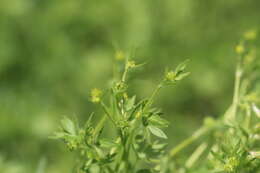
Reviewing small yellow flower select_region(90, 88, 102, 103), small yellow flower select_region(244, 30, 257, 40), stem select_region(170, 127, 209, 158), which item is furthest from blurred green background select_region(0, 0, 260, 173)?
small yellow flower select_region(90, 88, 102, 103)

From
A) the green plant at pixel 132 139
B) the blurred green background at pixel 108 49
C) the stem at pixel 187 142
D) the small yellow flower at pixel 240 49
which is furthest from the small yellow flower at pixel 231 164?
the blurred green background at pixel 108 49

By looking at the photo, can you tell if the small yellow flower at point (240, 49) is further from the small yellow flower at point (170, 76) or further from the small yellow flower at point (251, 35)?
the small yellow flower at point (170, 76)

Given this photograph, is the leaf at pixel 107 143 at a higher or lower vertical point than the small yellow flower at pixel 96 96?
lower

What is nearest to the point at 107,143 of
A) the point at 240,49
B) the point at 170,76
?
the point at 170,76

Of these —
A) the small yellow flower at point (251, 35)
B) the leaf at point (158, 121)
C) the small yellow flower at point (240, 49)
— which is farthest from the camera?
the small yellow flower at point (251, 35)

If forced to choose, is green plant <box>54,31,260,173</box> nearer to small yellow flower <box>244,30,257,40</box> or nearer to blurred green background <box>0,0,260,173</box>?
small yellow flower <box>244,30,257,40</box>

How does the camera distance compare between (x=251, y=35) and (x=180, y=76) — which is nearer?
(x=180, y=76)

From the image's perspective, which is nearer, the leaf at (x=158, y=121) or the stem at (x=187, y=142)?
the leaf at (x=158, y=121)

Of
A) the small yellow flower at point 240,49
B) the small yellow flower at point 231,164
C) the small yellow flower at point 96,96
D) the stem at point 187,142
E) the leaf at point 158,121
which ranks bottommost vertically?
the small yellow flower at point 231,164

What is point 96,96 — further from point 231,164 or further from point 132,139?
point 231,164
